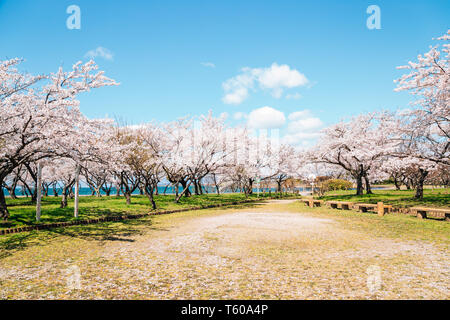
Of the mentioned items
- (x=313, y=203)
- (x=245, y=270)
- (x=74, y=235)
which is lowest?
(x=313, y=203)

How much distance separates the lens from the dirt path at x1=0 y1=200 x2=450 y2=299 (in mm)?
4891

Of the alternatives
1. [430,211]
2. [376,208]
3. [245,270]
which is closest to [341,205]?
[376,208]

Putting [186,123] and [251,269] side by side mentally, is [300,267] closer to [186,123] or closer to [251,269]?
[251,269]

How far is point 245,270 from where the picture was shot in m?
6.10

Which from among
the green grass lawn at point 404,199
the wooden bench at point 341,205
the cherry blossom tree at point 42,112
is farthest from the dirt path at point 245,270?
the green grass lawn at point 404,199

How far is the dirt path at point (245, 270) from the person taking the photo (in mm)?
4891

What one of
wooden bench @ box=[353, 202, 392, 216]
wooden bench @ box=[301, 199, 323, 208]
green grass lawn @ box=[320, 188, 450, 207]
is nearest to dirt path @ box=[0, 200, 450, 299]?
wooden bench @ box=[353, 202, 392, 216]

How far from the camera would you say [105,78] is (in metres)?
11.6

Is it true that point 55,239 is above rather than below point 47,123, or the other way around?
below

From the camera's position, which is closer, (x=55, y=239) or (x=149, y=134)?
(x=55, y=239)

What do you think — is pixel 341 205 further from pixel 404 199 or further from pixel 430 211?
pixel 430 211

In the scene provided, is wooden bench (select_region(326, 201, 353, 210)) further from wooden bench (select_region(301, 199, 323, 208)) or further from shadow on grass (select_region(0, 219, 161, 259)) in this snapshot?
shadow on grass (select_region(0, 219, 161, 259))
